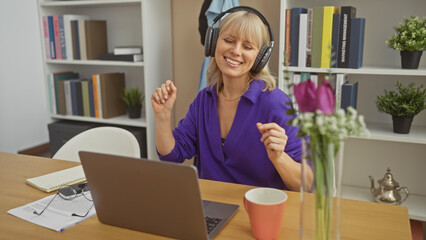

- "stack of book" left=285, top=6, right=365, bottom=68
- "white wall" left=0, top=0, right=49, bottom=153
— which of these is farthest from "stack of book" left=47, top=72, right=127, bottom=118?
"stack of book" left=285, top=6, right=365, bottom=68

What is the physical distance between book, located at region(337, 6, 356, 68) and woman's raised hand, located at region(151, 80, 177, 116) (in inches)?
46.0

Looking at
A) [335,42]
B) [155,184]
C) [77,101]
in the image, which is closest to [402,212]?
[155,184]

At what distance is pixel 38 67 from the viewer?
4246mm

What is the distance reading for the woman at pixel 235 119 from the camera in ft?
4.77

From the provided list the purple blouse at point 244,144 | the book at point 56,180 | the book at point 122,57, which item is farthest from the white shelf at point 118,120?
the book at point 56,180

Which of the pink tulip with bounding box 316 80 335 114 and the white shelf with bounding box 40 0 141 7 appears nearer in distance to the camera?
the pink tulip with bounding box 316 80 335 114

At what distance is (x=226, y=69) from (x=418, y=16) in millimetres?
1346

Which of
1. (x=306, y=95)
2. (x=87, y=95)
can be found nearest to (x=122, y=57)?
(x=87, y=95)

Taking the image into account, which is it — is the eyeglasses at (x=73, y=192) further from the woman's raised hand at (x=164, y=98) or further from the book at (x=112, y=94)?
the book at (x=112, y=94)

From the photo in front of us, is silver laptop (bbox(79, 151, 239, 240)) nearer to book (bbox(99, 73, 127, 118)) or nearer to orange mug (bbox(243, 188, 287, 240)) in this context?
orange mug (bbox(243, 188, 287, 240))

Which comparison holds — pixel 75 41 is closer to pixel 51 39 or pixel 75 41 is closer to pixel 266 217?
pixel 51 39

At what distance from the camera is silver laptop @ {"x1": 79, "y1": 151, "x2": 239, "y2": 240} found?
0.83 m

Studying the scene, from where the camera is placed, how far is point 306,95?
2.22 ft

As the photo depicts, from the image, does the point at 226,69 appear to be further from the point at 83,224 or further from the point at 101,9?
the point at 101,9
